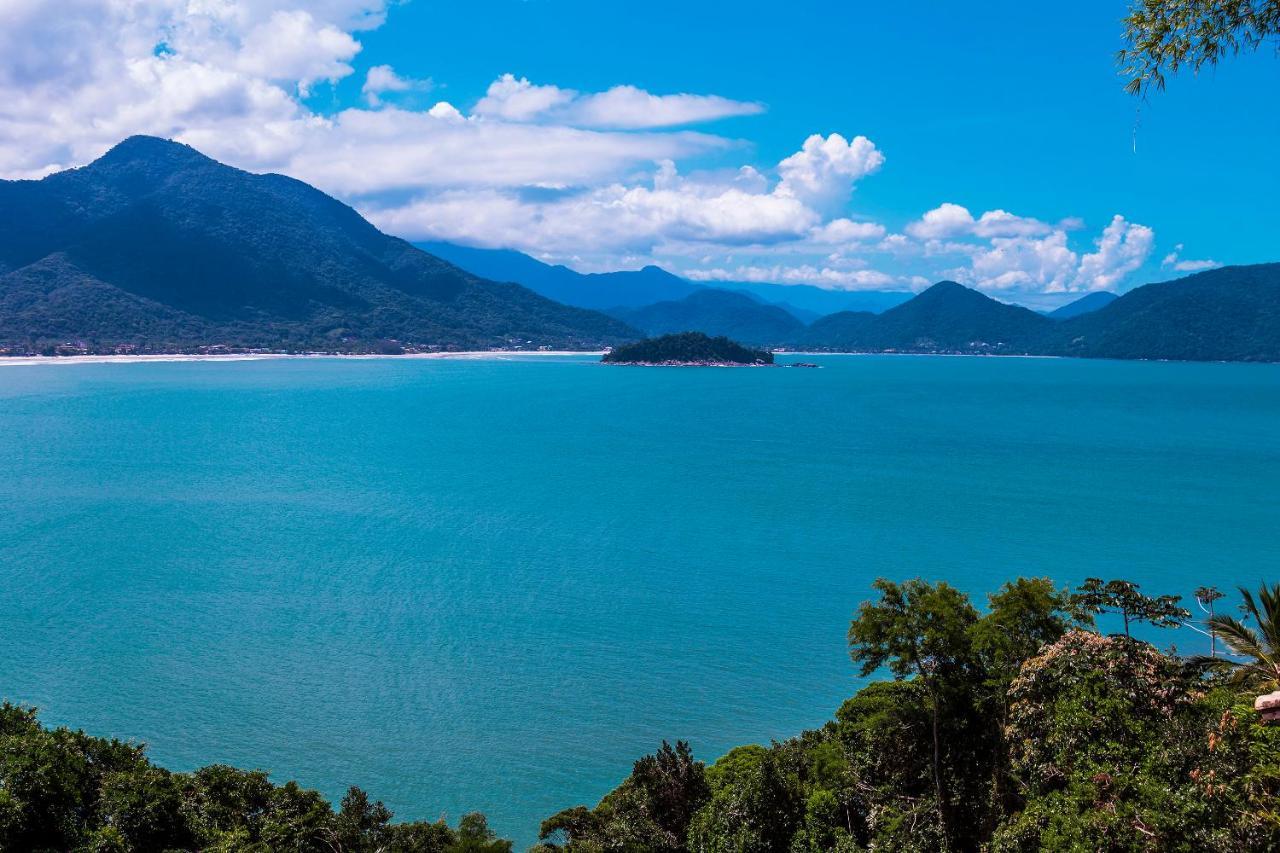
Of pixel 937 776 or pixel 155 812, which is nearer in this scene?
pixel 155 812

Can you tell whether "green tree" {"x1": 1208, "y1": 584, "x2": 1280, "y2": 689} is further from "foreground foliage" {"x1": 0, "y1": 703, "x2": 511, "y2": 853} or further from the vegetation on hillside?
"foreground foliage" {"x1": 0, "y1": 703, "x2": 511, "y2": 853}

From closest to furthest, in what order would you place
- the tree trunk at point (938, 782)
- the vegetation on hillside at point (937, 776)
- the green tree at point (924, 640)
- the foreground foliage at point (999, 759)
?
the foreground foliage at point (999, 759) < the vegetation on hillside at point (937, 776) < the tree trunk at point (938, 782) < the green tree at point (924, 640)

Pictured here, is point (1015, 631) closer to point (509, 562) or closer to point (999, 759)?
point (999, 759)

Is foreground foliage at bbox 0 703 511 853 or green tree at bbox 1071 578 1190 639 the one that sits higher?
green tree at bbox 1071 578 1190 639

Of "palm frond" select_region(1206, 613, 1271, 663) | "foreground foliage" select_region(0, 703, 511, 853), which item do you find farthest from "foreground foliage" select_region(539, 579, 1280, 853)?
"foreground foliage" select_region(0, 703, 511, 853)

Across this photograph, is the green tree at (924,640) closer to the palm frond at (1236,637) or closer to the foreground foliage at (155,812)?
the palm frond at (1236,637)

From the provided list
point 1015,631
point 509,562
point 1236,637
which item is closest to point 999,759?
point 1015,631

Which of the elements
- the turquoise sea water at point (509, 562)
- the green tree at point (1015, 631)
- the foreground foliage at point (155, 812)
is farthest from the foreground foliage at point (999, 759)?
the turquoise sea water at point (509, 562)
